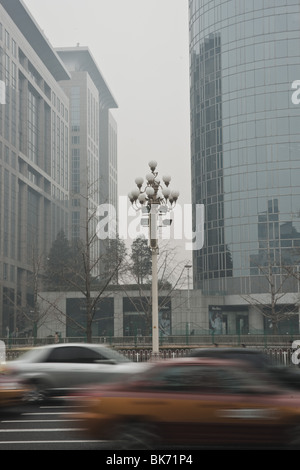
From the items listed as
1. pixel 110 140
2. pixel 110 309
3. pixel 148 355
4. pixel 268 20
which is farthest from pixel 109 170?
pixel 148 355

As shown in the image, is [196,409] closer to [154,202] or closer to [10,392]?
[10,392]

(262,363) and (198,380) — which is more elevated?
(262,363)

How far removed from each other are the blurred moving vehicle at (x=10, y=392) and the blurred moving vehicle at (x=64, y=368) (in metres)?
0.99

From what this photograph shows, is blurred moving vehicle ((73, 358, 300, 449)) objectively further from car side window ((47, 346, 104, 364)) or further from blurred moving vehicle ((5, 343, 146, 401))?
car side window ((47, 346, 104, 364))

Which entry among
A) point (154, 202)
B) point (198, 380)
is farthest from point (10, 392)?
point (154, 202)

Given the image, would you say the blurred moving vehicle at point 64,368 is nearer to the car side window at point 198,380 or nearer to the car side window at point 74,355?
the car side window at point 74,355

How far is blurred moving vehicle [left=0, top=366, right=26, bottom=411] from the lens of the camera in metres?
12.2

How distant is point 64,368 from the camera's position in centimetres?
1435

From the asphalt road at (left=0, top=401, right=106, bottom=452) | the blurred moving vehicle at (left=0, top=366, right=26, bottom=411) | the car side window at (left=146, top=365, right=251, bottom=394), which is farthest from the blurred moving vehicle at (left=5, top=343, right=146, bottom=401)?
the car side window at (left=146, top=365, right=251, bottom=394)

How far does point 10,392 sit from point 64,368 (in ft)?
7.04

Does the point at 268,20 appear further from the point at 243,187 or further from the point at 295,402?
the point at 295,402

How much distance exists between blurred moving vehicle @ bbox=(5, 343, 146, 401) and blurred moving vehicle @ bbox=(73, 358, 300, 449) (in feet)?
18.9

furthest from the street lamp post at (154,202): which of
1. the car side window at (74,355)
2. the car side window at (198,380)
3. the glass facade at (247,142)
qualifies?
the glass facade at (247,142)

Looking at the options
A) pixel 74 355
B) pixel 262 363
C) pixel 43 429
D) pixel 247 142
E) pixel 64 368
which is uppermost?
pixel 247 142
